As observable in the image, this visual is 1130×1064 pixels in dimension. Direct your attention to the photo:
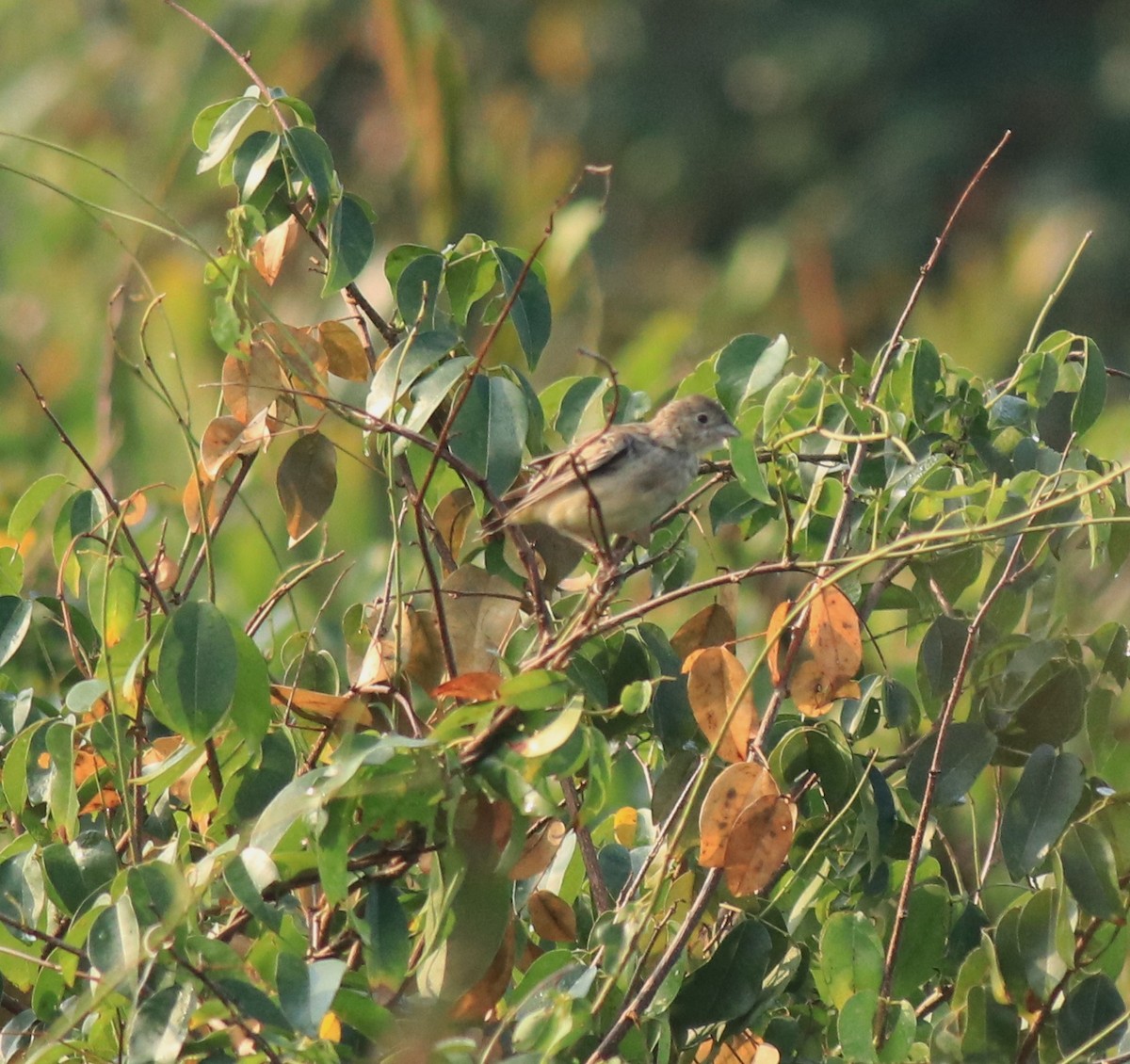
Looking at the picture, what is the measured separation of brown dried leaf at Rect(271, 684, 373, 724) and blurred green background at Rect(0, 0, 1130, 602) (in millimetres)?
550

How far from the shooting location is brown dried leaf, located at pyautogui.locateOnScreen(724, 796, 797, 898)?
6.48ft

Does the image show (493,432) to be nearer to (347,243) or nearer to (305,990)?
(347,243)

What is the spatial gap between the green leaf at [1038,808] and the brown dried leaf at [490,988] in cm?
66

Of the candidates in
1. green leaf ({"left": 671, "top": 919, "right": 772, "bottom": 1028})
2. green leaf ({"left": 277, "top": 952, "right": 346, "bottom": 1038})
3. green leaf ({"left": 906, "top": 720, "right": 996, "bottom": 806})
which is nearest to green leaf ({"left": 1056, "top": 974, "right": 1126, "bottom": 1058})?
green leaf ({"left": 906, "top": 720, "right": 996, "bottom": 806})

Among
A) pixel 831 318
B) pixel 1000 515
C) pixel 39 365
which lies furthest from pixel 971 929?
pixel 831 318

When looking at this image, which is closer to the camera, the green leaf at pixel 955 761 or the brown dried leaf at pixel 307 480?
the green leaf at pixel 955 761

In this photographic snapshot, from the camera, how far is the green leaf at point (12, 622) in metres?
2.30

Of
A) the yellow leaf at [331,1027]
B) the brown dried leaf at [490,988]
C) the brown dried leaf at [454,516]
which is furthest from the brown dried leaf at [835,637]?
the yellow leaf at [331,1027]

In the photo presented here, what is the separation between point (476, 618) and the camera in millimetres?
2336

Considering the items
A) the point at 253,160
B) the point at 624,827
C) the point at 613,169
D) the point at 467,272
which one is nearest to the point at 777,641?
the point at 624,827

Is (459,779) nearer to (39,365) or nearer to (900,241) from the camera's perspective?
(39,365)

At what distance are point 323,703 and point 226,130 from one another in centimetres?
83

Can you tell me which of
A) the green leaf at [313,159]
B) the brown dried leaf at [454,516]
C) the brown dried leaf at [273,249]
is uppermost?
the green leaf at [313,159]

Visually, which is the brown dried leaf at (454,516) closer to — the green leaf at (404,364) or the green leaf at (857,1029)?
the green leaf at (404,364)
